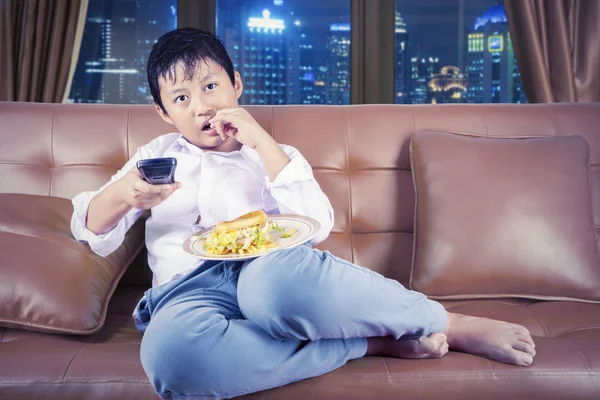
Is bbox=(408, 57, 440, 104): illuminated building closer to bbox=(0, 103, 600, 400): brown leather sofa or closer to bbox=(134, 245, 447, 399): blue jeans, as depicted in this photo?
bbox=(0, 103, 600, 400): brown leather sofa

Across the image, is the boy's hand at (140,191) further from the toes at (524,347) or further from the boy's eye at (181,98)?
the toes at (524,347)

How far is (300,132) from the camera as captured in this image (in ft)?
5.82

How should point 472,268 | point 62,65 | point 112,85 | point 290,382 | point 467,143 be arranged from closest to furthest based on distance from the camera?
point 290,382, point 472,268, point 467,143, point 62,65, point 112,85

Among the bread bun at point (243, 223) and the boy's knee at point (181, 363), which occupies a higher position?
the bread bun at point (243, 223)

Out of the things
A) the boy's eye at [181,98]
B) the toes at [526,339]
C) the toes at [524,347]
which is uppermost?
the boy's eye at [181,98]

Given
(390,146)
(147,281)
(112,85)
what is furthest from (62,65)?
(390,146)

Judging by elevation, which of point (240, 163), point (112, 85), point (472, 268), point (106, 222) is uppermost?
point (112, 85)

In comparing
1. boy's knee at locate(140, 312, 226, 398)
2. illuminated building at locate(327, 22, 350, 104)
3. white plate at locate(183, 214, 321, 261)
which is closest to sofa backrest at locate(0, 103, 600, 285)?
white plate at locate(183, 214, 321, 261)

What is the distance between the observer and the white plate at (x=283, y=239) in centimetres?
119

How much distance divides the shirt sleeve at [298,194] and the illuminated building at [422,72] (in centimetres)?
201

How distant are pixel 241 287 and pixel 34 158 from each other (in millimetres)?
921

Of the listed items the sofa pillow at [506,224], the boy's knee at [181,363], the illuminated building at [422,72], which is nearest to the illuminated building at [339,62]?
the illuminated building at [422,72]

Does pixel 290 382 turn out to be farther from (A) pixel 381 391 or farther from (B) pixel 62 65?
(B) pixel 62 65

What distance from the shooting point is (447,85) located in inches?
130
